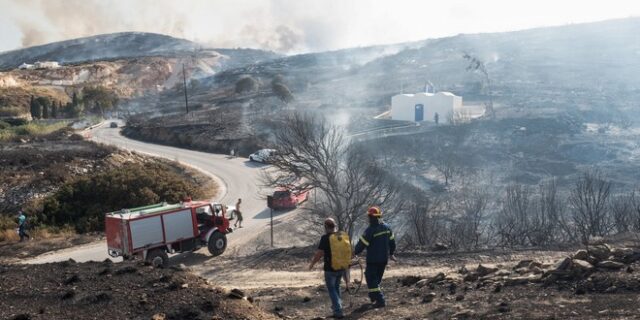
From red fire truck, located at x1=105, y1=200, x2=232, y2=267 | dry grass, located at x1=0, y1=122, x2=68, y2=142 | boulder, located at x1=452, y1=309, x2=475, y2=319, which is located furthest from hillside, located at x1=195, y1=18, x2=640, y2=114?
boulder, located at x1=452, y1=309, x2=475, y2=319

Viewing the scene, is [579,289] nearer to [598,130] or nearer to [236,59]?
[598,130]

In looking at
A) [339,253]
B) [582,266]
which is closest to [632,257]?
[582,266]

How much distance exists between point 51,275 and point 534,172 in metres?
32.4

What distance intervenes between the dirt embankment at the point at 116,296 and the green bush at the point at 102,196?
45.0 feet

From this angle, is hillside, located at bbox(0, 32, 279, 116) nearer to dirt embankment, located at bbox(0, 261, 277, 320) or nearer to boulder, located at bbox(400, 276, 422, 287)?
dirt embankment, located at bbox(0, 261, 277, 320)

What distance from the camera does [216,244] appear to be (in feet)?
57.7

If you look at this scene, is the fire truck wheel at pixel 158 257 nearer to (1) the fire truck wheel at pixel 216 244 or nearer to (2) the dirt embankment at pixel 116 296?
(1) the fire truck wheel at pixel 216 244

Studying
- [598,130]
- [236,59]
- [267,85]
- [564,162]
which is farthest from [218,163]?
[236,59]

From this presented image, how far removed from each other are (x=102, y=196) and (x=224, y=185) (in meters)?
7.70

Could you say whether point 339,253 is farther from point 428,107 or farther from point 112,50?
point 112,50

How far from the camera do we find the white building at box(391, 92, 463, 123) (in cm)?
4728

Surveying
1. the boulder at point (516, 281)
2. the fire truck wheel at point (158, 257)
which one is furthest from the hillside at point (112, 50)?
the boulder at point (516, 281)

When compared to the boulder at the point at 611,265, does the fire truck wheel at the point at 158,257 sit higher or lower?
lower

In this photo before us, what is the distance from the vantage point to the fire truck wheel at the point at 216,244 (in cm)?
1748
